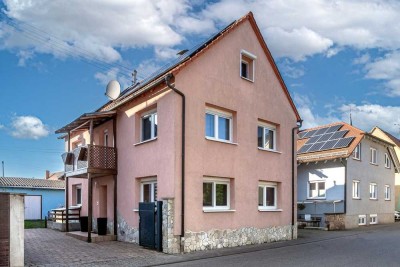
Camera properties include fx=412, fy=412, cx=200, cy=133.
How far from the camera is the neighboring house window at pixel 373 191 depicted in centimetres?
2965

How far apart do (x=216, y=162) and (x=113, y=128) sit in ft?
17.7

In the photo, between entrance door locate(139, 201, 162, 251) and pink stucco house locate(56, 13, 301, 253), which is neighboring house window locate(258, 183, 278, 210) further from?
entrance door locate(139, 201, 162, 251)

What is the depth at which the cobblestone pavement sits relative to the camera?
11.7 metres

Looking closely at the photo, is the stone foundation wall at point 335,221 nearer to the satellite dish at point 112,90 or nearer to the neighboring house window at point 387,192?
the neighboring house window at point 387,192

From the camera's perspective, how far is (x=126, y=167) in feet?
55.9

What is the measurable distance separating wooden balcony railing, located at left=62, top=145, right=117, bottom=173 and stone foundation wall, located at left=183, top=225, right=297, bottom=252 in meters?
5.44

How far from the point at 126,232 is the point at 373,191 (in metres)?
20.9

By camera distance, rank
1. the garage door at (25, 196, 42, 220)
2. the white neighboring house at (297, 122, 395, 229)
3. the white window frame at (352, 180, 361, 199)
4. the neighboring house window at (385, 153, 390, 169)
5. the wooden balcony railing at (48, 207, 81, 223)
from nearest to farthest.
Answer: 1. the wooden balcony railing at (48, 207, 81, 223)
2. the white neighboring house at (297, 122, 395, 229)
3. the white window frame at (352, 180, 361, 199)
4. the neighboring house window at (385, 153, 390, 169)
5. the garage door at (25, 196, 42, 220)

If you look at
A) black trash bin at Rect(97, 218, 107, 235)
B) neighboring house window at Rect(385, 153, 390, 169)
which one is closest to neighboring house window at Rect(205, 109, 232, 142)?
black trash bin at Rect(97, 218, 107, 235)

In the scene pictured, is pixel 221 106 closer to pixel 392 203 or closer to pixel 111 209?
pixel 111 209

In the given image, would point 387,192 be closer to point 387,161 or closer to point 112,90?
point 387,161

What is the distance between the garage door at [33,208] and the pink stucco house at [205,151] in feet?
74.2

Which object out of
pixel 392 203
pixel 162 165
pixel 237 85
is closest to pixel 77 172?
pixel 162 165

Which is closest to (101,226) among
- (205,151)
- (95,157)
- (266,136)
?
(95,157)
